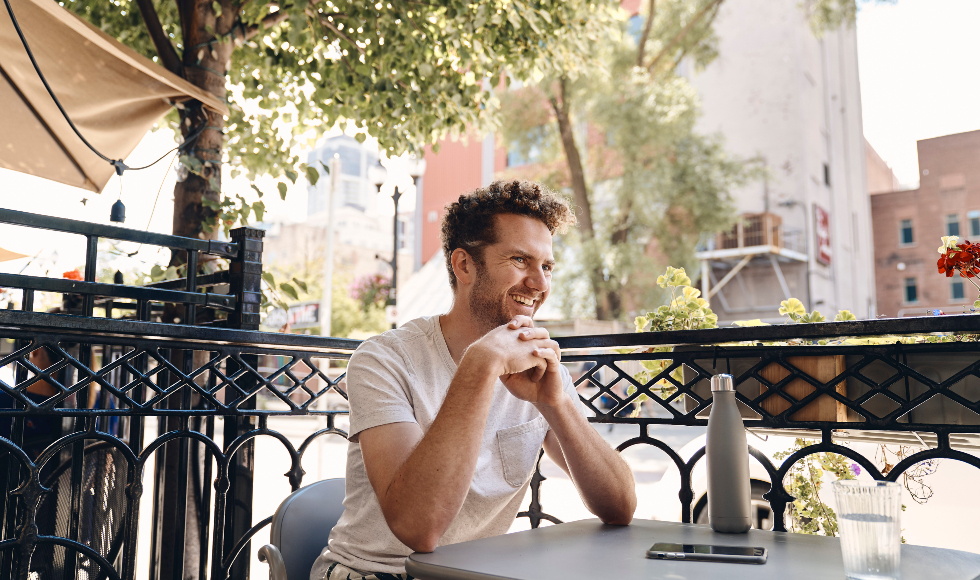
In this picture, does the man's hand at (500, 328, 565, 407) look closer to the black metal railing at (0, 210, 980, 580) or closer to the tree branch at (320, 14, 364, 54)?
the black metal railing at (0, 210, 980, 580)

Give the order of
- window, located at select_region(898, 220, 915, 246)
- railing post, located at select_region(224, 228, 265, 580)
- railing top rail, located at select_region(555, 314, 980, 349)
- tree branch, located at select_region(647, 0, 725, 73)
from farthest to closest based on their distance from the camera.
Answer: window, located at select_region(898, 220, 915, 246)
tree branch, located at select_region(647, 0, 725, 73)
railing post, located at select_region(224, 228, 265, 580)
railing top rail, located at select_region(555, 314, 980, 349)

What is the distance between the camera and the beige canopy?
2.70 meters

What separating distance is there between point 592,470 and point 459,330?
1.83 ft

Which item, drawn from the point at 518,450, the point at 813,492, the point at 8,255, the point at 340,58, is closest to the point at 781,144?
the point at 340,58

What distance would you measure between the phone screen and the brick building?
25.8 metres

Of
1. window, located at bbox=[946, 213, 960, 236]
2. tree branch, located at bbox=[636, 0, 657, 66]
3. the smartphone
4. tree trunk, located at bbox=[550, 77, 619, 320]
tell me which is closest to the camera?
the smartphone

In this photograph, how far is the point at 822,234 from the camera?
2145 cm

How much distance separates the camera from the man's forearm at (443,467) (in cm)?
135

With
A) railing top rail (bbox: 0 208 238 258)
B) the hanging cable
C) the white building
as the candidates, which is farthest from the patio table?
the white building

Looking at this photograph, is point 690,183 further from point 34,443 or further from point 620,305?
point 34,443

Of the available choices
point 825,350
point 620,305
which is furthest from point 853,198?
point 825,350

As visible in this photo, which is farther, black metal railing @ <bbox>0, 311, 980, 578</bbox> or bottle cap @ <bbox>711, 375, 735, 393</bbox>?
black metal railing @ <bbox>0, 311, 980, 578</bbox>

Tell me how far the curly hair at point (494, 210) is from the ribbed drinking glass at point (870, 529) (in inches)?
45.1

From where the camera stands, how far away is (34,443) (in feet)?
10.3
